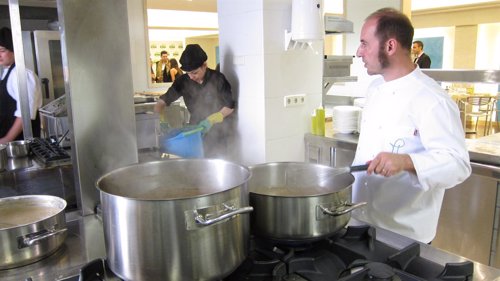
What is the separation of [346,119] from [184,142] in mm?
1322

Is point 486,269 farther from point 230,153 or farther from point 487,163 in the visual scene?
point 230,153

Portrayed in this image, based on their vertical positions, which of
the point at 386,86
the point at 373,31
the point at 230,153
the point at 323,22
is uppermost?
the point at 323,22

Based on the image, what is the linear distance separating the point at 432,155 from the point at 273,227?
0.69 meters

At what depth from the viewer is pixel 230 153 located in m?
3.51

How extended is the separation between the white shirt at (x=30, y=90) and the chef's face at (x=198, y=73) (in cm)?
157

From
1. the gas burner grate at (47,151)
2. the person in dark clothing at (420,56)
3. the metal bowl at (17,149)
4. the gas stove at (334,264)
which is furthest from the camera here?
the person in dark clothing at (420,56)

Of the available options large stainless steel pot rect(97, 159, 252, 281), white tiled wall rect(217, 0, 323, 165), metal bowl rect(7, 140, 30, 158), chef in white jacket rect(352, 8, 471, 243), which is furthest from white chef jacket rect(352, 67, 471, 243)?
metal bowl rect(7, 140, 30, 158)

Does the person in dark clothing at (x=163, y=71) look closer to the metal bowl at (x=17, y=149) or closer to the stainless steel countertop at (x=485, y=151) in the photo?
the metal bowl at (x=17, y=149)

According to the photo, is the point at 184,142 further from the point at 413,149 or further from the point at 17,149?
the point at 413,149

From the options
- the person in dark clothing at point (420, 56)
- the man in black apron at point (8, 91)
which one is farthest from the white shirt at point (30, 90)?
the person in dark clothing at point (420, 56)

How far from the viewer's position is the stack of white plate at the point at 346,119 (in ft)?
10.4

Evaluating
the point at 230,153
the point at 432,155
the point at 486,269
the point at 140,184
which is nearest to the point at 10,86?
the point at 230,153

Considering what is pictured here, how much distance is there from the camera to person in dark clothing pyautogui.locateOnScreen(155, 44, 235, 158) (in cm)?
321

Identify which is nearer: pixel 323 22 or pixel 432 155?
pixel 432 155
